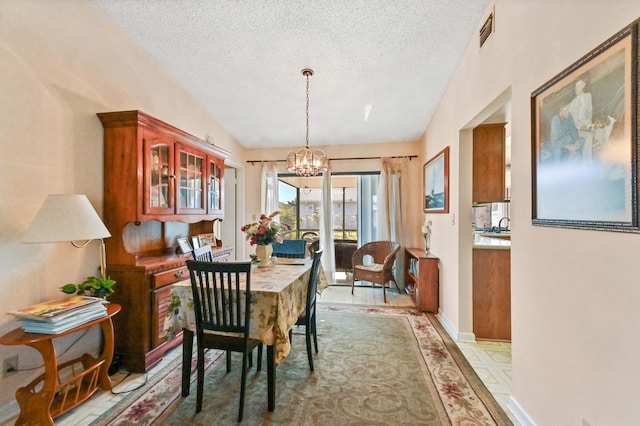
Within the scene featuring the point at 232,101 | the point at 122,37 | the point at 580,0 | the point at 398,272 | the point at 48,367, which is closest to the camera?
the point at 580,0

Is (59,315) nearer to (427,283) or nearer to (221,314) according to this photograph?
(221,314)

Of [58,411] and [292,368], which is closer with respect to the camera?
[58,411]

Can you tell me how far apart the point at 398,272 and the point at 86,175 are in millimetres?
4241

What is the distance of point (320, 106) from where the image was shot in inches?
140

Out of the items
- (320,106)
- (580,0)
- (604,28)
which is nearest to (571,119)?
(604,28)

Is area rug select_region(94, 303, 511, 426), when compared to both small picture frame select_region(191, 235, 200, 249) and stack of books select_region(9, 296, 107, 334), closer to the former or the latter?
stack of books select_region(9, 296, 107, 334)

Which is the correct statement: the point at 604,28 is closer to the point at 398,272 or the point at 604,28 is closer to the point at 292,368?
the point at 292,368

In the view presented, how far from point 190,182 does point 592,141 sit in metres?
3.19

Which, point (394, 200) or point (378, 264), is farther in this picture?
point (394, 200)

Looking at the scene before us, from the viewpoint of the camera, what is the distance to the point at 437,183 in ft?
11.3

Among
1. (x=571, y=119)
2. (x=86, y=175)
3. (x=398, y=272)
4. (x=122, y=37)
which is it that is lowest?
(x=398, y=272)

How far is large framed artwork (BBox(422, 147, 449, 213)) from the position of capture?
122 inches

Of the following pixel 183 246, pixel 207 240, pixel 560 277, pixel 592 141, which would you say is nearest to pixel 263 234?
pixel 183 246

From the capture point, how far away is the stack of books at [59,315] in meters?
1.51
